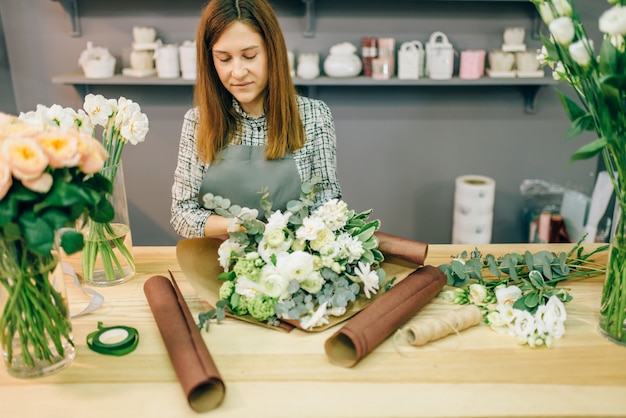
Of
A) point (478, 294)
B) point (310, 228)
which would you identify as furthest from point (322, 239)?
point (478, 294)

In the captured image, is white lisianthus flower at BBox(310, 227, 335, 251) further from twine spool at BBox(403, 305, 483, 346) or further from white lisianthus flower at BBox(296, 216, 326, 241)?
twine spool at BBox(403, 305, 483, 346)

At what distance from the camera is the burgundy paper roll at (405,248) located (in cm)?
130

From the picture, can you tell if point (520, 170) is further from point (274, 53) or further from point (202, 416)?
point (202, 416)

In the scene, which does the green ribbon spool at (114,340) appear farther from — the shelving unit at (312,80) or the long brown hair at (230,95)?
the shelving unit at (312,80)

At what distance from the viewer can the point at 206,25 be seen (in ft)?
5.28

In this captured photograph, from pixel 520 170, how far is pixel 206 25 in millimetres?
2244

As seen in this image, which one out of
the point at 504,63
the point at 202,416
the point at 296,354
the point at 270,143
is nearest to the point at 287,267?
the point at 296,354

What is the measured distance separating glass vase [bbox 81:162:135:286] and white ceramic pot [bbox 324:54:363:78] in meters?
1.77

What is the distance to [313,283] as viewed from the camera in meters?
1.15

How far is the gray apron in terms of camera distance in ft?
5.93

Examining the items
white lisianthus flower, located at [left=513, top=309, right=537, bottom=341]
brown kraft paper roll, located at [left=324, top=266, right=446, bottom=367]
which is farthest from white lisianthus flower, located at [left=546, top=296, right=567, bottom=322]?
brown kraft paper roll, located at [left=324, top=266, right=446, bottom=367]

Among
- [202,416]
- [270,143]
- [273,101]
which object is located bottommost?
[202,416]

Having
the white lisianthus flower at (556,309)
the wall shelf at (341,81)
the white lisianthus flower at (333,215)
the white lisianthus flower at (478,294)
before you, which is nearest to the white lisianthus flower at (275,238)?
the white lisianthus flower at (333,215)

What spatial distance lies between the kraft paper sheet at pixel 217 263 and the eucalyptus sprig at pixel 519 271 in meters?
0.09
